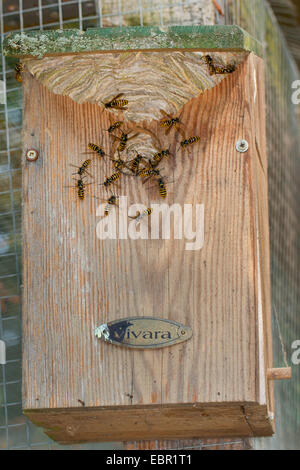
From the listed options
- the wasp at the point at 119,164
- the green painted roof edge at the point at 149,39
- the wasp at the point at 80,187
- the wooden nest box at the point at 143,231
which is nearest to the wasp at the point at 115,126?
the wooden nest box at the point at 143,231

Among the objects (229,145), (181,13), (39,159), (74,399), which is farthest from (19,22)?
(74,399)

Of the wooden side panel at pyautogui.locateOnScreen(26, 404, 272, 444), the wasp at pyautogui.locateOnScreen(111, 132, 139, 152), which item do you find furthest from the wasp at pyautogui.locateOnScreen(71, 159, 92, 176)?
the wooden side panel at pyautogui.locateOnScreen(26, 404, 272, 444)

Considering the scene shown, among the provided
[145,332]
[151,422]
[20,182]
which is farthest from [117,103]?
[20,182]

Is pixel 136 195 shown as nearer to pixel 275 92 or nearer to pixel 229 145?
pixel 229 145

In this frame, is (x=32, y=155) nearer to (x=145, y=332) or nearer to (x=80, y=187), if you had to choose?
(x=80, y=187)

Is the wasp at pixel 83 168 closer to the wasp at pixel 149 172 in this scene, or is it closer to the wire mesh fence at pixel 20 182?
the wasp at pixel 149 172
